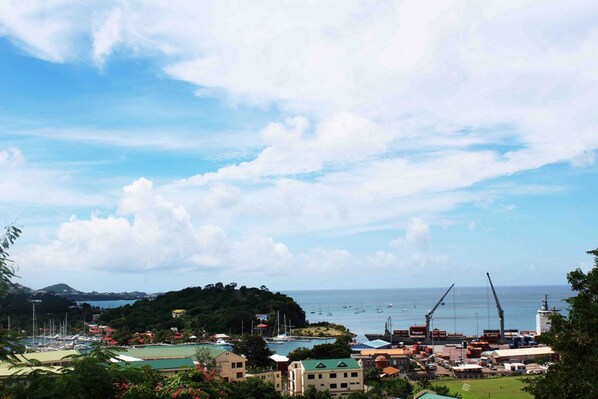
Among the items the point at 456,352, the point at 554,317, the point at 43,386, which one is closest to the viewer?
the point at 43,386

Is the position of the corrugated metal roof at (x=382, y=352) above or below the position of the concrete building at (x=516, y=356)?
above

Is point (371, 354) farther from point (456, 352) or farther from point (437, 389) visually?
point (437, 389)

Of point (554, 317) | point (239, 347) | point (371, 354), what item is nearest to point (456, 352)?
point (371, 354)

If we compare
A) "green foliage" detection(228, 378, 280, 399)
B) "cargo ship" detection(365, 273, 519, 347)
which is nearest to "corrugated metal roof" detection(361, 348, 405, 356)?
"cargo ship" detection(365, 273, 519, 347)

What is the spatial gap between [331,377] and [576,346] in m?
12.4

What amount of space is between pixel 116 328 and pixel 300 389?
33671 millimetres

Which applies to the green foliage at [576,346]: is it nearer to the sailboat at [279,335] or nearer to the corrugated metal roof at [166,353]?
the corrugated metal roof at [166,353]

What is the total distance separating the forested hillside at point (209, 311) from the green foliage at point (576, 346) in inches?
1609

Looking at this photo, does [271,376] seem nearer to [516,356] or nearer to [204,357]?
[204,357]

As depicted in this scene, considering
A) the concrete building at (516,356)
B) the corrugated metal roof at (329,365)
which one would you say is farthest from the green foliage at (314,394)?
the concrete building at (516,356)

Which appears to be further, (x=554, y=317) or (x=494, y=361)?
(x=494, y=361)

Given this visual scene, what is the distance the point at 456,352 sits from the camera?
3362cm

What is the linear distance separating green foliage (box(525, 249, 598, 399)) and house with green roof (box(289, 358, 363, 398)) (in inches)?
441

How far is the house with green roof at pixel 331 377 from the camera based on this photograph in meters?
19.1
